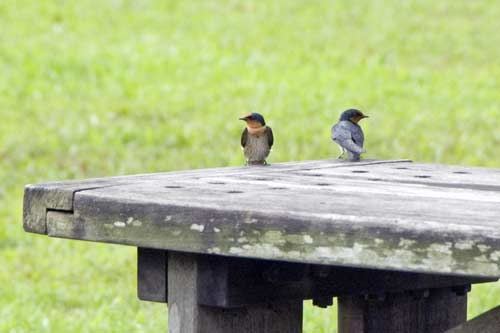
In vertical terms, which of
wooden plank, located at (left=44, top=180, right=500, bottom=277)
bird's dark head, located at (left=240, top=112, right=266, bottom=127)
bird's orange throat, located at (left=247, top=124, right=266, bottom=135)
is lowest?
wooden plank, located at (left=44, top=180, right=500, bottom=277)

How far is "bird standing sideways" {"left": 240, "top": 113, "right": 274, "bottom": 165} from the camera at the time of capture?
138 inches

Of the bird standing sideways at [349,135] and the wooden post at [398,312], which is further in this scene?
the bird standing sideways at [349,135]

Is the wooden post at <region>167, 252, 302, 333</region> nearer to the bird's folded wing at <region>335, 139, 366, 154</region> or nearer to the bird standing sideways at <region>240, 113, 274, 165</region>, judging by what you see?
the bird standing sideways at <region>240, 113, 274, 165</region>

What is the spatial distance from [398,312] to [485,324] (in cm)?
74

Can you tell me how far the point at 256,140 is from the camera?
3516 mm

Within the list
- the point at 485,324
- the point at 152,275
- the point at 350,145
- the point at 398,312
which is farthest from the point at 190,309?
the point at 350,145

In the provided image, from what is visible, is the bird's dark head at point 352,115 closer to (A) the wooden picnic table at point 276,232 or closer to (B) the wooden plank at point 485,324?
(A) the wooden picnic table at point 276,232

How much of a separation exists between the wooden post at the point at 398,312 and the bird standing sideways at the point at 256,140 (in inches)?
19.7

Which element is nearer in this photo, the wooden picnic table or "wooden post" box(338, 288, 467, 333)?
the wooden picnic table

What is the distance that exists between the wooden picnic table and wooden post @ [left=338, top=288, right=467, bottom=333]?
0.12ft

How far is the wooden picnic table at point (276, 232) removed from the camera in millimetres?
2256

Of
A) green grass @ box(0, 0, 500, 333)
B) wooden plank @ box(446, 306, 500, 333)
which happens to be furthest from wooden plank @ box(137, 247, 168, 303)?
green grass @ box(0, 0, 500, 333)

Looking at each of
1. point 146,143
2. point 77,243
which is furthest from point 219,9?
point 77,243

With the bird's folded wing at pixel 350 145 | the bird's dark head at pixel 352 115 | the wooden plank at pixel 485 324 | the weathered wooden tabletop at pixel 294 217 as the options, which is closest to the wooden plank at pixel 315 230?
the weathered wooden tabletop at pixel 294 217
